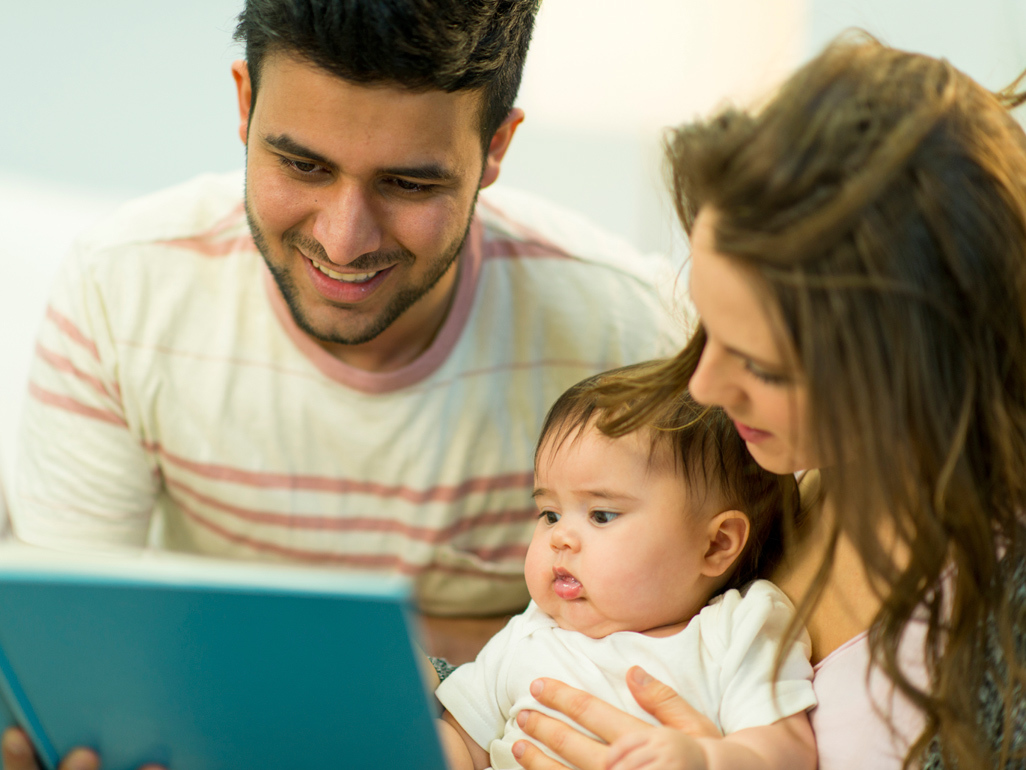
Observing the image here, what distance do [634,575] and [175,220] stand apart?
935 mm

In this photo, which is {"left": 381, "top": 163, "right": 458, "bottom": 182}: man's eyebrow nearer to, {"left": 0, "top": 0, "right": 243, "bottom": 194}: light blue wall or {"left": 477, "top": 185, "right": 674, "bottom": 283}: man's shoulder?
{"left": 477, "top": 185, "right": 674, "bottom": 283}: man's shoulder

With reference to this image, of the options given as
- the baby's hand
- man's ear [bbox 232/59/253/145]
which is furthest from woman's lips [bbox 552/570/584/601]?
man's ear [bbox 232/59/253/145]

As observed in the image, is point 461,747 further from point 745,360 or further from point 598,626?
point 745,360

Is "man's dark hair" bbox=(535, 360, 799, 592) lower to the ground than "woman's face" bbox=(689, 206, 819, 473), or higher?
lower

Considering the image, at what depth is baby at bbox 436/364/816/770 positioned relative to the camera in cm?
101

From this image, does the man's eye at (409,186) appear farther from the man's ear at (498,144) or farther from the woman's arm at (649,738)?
the woman's arm at (649,738)

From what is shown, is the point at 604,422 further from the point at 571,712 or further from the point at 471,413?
the point at 471,413

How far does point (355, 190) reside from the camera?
3.82ft

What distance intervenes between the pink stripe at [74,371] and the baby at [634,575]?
0.71 m

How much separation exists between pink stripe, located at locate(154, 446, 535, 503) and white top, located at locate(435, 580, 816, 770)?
1.23 ft

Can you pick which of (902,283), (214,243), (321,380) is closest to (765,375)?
(902,283)

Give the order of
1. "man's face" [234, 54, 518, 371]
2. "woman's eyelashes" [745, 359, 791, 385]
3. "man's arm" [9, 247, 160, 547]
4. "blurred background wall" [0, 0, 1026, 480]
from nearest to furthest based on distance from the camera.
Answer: "woman's eyelashes" [745, 359, 791, 385] < "man's face" [234, 54, 518, 371] < "man's arm" [9, 247, 160, 547] < "blurred background wall" [0, 0, 1026, 480]

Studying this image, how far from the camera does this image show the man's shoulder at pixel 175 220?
1.46m

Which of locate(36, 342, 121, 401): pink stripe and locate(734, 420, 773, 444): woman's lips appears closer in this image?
locate(734, 420, 773, 444): woman's lips
